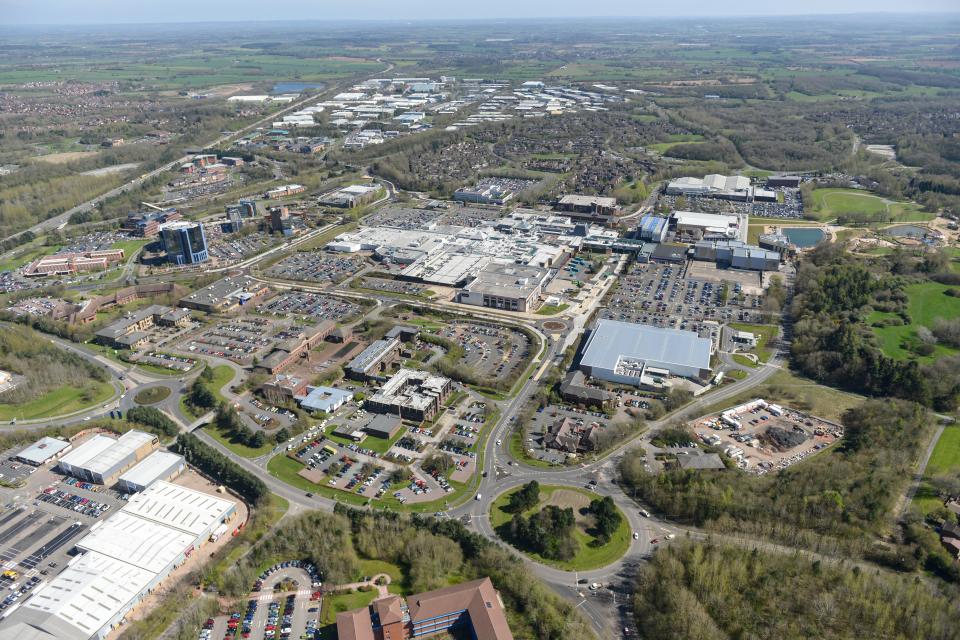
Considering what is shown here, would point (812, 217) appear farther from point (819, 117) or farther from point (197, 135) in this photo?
point (197, 135)

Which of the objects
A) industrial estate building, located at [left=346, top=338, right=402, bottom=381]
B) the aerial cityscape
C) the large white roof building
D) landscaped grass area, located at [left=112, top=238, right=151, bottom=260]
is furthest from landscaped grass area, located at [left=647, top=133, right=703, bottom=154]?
the large white roof building

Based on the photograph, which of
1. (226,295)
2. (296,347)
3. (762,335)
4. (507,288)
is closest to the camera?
(296,347)

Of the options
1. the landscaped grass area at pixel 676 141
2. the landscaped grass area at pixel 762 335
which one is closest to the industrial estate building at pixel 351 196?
the landscaped grass area at pixel 762 335

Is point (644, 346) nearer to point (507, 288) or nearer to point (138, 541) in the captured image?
point (507, 288)

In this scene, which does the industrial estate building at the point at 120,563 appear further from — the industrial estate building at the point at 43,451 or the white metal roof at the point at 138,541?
the industrial estate building at the point at 43,451

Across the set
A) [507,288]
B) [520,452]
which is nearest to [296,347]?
[507,288]

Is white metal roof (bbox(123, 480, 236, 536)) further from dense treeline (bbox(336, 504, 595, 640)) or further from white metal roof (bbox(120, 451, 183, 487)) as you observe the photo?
dense treeline (bbox(336, 504, 595, 640))

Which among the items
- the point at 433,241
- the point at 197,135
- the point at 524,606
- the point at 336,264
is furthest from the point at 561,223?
the point at 197,135
